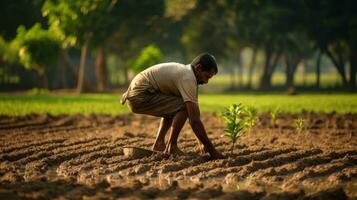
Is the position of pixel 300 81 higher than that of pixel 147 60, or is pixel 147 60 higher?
pixel 300 81

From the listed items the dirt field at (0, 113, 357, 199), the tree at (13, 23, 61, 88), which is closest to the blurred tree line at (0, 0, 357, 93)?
the tree at (13, 23, 61, 88)

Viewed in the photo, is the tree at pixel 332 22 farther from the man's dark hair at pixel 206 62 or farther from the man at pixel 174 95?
the man's dark hair at pixel 206 62

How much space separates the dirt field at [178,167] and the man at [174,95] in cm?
38

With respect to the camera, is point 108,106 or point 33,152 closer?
point 33,152

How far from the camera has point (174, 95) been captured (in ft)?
26.0

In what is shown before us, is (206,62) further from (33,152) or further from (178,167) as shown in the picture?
(33,152)

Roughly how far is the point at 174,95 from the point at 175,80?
1.44 feet

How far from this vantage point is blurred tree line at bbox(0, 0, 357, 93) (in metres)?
31.4

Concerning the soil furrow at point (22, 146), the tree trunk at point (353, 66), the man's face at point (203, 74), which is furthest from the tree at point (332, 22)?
the man's face at point (203, 74)

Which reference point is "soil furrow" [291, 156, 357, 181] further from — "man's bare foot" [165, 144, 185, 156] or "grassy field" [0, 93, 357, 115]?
"grassy field" [0, 93, 357, 115]

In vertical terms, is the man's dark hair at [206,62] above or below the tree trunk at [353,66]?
below

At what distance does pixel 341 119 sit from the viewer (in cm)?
1390

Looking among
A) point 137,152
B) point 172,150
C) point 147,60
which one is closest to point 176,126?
point 172,150

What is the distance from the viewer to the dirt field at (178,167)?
551 centimetres
